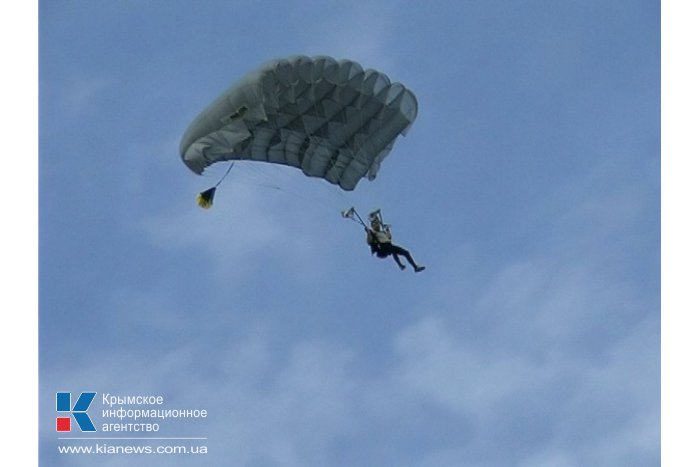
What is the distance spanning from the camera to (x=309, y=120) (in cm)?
3747

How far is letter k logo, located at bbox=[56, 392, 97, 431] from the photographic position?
38.7 metres

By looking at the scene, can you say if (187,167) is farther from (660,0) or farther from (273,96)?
(660,0)

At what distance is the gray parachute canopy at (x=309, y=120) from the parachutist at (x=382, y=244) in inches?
67.7

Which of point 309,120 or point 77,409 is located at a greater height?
point 309,120

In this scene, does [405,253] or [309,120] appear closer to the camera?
[405,253]

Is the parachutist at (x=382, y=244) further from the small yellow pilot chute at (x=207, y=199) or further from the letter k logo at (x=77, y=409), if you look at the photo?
the letter k logo at (x=77, y=409)

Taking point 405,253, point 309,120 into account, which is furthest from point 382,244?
point 309,120

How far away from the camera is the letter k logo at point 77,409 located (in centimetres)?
3866

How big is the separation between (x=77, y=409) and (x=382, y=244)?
290 inches

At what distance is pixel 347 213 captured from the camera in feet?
122

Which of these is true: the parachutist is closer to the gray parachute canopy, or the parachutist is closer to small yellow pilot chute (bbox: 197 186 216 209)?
the gray parachute canopy

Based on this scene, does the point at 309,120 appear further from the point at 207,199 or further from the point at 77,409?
the point at 77,409

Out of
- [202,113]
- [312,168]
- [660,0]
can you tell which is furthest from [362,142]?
[660,0]

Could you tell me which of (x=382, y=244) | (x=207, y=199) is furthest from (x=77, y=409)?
(x=382, y=244)
